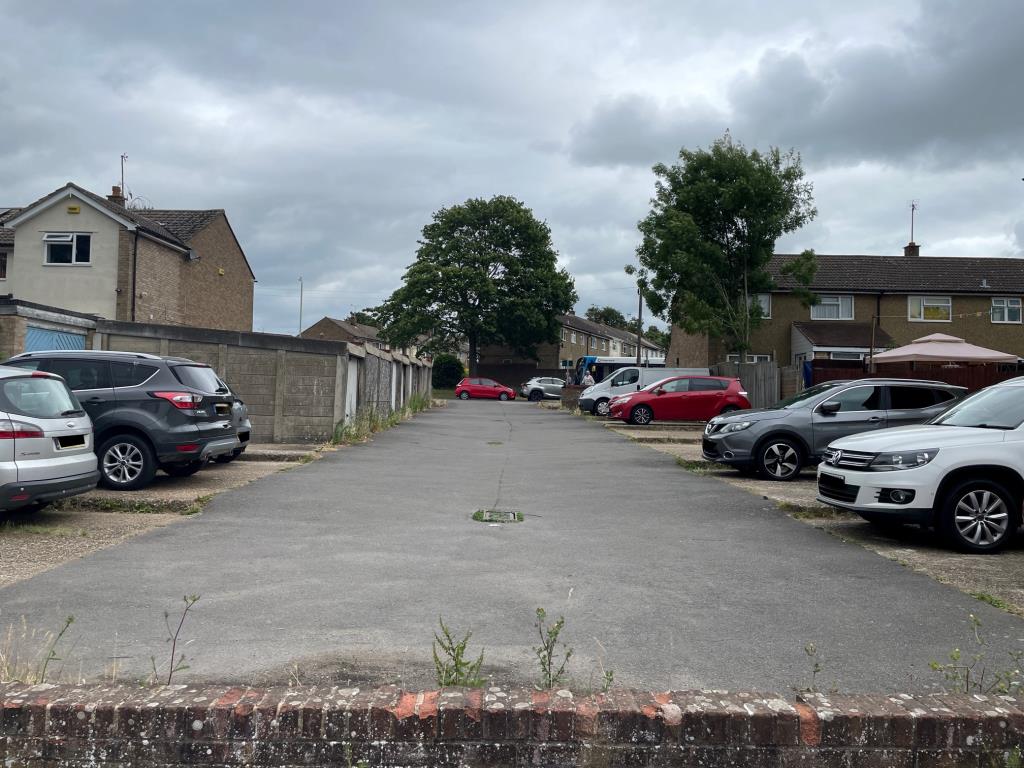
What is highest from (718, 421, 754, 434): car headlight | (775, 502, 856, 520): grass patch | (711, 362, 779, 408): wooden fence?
(711, 362, 779, 408): wooden fence

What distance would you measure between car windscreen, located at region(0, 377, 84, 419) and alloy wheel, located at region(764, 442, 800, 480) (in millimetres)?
10230

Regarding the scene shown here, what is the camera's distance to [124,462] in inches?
470

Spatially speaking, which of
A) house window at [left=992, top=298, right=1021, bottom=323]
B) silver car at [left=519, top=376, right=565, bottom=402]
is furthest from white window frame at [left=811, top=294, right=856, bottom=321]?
silver car at [left=519, top=376, right=565, bottom=402]

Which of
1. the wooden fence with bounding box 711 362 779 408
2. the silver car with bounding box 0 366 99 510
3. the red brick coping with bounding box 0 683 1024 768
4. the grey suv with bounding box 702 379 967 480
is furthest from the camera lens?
the wooden fence with bounding box 711 362 779 408

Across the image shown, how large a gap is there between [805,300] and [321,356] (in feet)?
82.4

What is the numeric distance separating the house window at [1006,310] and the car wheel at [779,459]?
3260cm

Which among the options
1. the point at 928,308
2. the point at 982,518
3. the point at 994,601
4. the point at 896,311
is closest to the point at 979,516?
the point at 982,518

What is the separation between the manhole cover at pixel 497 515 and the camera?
1030cm

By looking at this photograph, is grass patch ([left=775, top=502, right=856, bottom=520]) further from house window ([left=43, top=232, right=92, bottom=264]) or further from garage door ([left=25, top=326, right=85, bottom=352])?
house window ([left=43, top=232, right=92, bottom=264])

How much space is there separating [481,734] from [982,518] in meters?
6.91

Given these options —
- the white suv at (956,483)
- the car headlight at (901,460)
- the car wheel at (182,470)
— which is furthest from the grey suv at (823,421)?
the car wheel at (182,470)

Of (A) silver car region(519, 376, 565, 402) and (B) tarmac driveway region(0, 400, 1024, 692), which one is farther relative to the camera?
(A) silver car region(519, 376, 565, 402)

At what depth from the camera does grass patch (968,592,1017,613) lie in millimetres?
6526

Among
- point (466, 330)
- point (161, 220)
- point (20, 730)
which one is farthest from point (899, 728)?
point (466, 330)
